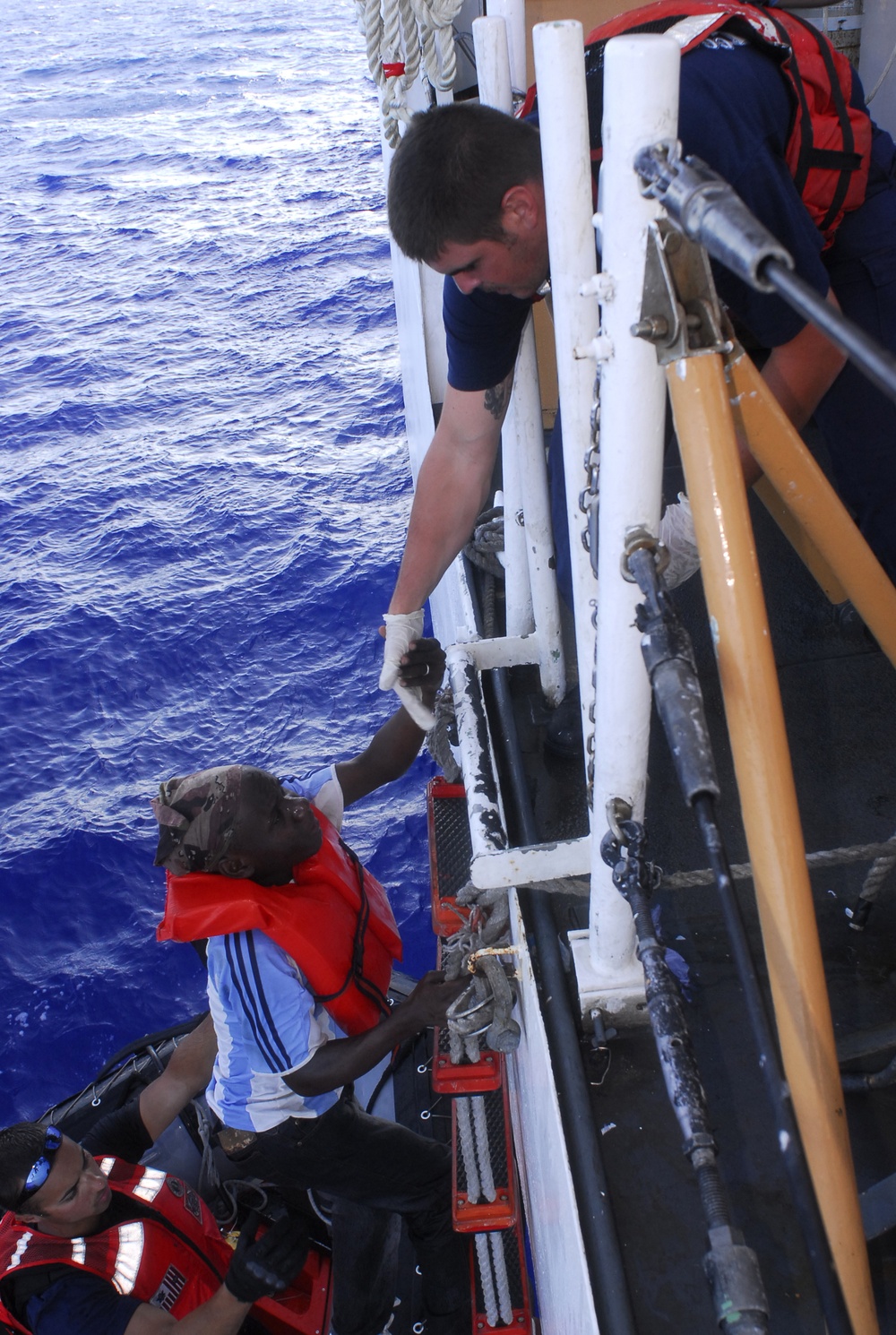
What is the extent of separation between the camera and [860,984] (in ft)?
6.12

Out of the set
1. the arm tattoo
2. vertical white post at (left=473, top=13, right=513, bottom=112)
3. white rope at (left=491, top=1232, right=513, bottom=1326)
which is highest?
vertical white post at (left=473, top=13, right=513, bottom=112)

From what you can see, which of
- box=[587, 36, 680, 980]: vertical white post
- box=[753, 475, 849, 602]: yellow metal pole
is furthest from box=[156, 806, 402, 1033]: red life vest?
box=[753, 475, 849, 602]: yellow metal pole

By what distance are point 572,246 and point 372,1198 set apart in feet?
9.60

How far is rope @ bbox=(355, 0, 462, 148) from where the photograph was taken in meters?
2.54

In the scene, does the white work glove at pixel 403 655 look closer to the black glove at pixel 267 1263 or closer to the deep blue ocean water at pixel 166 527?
the black glove at pixel 267 1263

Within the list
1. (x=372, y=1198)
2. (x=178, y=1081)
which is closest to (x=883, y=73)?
(x=372, y=1198)

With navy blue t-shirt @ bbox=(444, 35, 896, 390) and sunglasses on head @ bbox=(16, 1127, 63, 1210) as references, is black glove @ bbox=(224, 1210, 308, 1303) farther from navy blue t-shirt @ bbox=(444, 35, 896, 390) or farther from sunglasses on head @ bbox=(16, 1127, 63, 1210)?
navy blue t-shirt @ bbox=(444, 35, 896, 390)

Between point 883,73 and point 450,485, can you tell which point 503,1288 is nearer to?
point 450,485

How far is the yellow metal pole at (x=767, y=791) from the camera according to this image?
44.0 inches

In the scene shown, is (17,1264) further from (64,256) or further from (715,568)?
(64,256)

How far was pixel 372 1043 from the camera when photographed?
8.54 feet

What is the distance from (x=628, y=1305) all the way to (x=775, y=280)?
4.76 ft

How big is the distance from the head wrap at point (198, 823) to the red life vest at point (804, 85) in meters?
1.72

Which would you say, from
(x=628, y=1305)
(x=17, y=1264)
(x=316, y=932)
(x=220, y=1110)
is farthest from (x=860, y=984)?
(x=17, y=1264)
